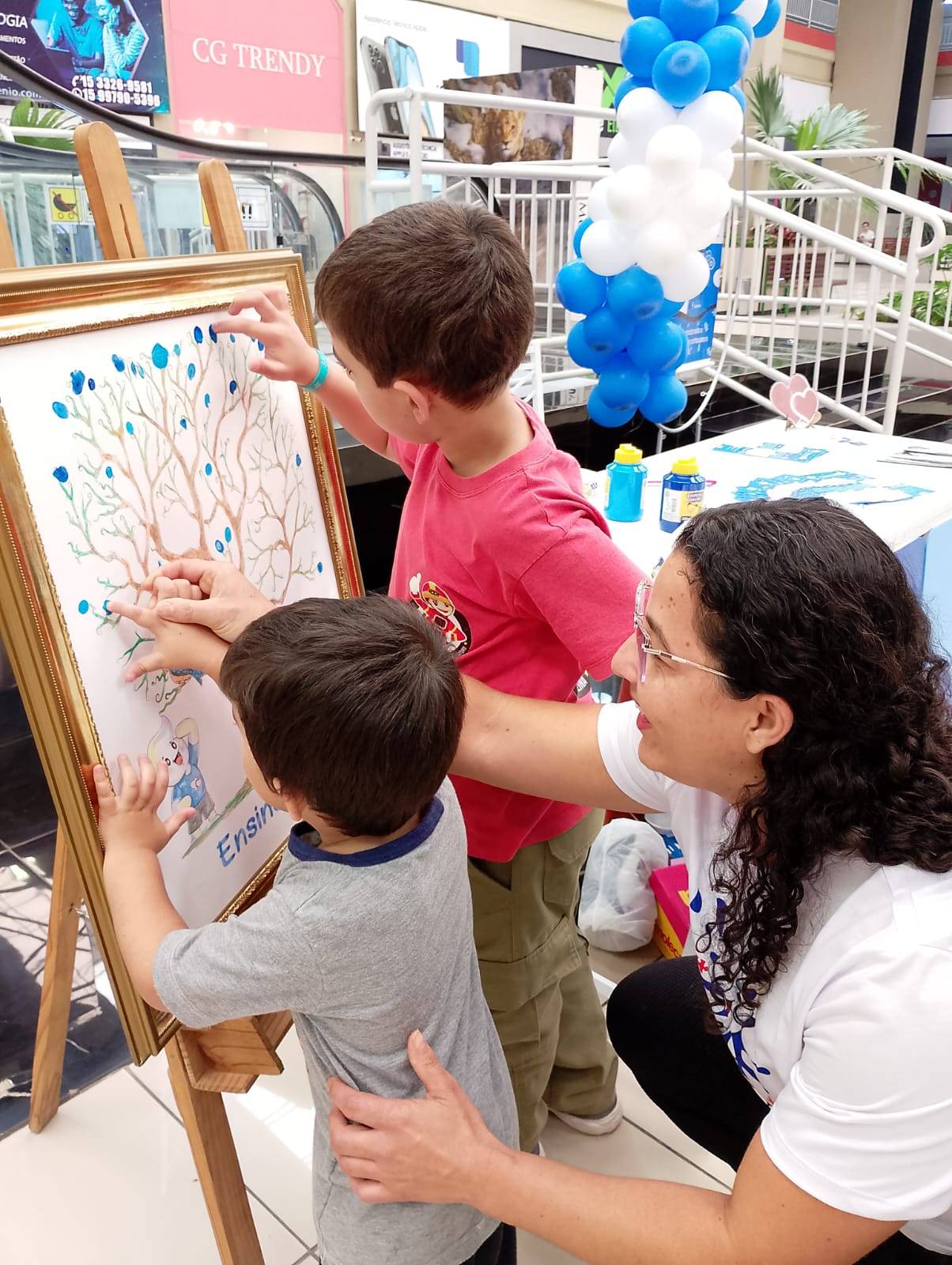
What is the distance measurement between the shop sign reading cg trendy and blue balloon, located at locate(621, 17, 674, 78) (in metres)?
5.28

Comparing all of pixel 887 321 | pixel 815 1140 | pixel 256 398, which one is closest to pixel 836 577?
pixel 815 1140

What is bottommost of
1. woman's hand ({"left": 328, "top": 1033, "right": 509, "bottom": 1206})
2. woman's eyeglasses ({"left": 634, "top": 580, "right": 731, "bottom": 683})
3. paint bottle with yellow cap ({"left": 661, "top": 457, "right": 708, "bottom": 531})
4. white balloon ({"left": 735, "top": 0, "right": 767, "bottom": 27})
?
woman's hand ({"left": 328, "top": 1033, "right": 509, "bottom": 1206})

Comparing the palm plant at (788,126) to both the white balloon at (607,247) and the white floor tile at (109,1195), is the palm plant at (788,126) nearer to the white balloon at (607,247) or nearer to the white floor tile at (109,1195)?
the white balloon at (607,247)

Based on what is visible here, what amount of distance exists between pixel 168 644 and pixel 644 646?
19.3 inches

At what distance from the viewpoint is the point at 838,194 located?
4711 millimetres

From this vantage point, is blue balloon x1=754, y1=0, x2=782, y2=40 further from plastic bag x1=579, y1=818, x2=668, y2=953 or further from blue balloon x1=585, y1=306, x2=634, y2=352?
plastic bag x1=579, y1=818, x2=668, y2=953

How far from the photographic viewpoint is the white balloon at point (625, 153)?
2977 millimetres

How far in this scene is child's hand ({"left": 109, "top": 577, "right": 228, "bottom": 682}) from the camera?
38.9 inches

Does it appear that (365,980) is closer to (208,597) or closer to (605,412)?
(208,597)

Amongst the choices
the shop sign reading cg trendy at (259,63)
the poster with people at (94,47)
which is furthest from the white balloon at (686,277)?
the shop sign reading cg trendy at (259,63)

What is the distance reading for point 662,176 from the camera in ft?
9.34

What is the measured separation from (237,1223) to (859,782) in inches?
36.5

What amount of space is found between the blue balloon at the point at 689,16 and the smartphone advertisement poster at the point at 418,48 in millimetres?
5520

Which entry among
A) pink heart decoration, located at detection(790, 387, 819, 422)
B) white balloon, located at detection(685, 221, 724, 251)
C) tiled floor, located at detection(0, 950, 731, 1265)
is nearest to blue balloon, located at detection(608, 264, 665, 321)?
white balloon, located at detection(685, 221, 724, 251)
